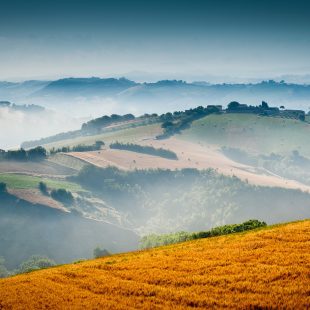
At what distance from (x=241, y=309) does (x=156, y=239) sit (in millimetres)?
94334

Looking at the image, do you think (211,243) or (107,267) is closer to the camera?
(107,267)

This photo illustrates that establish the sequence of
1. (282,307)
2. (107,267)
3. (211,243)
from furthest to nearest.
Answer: (211,243)
(107,267)
(282,307)

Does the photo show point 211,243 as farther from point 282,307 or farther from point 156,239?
point 156,239

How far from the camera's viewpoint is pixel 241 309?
30734 mm

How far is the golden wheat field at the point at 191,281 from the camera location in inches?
1289

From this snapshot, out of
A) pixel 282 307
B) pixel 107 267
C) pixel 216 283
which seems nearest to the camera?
pixel 282 307

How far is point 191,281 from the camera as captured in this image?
122ft

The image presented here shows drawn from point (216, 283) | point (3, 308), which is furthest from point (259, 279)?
point (3, 308)

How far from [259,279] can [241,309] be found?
506 centimetres

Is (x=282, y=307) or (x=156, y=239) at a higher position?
(x=282, y=307)

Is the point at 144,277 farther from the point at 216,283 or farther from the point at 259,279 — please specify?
the point at 259,279

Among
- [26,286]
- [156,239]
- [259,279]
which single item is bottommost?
[156,239]

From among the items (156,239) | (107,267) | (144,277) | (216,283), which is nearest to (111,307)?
(144,277)

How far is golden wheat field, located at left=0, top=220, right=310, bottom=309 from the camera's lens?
3275 cm
